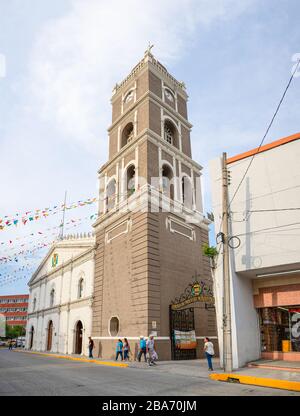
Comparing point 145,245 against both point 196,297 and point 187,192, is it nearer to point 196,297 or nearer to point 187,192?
point 196,297

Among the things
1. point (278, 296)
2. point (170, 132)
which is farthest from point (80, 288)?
point (278, 296)

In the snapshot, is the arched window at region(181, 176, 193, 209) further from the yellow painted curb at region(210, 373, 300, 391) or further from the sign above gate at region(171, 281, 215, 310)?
the yellow painted curb at region(210, 373, 300, 391)

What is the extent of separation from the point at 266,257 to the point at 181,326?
867cm

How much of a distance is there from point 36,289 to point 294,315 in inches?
1439

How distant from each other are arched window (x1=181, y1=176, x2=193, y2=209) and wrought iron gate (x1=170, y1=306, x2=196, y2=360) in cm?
843

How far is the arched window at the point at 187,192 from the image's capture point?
2542cm

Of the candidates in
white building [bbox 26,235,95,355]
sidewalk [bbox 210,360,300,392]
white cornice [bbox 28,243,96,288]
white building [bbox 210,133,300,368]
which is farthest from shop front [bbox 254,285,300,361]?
white cornice [bbox 28,243,96,288]

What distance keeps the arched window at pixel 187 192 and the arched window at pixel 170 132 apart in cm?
336

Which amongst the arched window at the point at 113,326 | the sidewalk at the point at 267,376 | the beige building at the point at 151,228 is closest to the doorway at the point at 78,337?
the beige building at the point at 151,228

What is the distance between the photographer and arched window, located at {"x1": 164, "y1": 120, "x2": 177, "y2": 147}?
26938 millimetres

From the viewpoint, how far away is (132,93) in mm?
28109

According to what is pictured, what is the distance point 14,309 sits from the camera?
91250 mm

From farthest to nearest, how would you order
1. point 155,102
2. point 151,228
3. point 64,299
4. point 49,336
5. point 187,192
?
point 49,336, point 64,299, point 187,192, point 155,102, point 151,228

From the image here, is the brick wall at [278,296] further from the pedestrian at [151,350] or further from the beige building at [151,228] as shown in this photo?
the pedestrian at [151,350]
